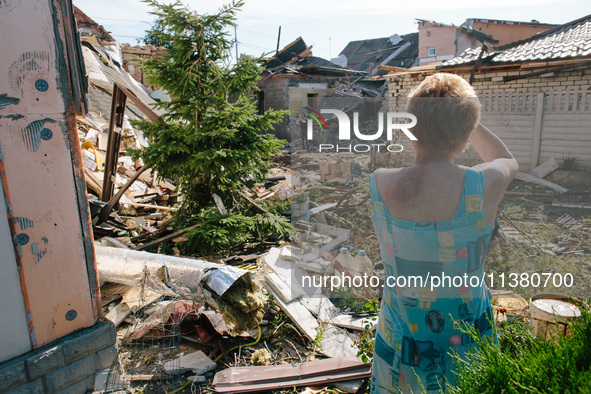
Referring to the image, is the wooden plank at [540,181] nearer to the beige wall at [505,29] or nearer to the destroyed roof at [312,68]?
the destroyed roof at [312,68]

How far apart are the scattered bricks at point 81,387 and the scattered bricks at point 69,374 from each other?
0.03 m

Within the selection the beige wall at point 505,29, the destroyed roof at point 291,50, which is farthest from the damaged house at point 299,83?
the beige wall at point 505,29

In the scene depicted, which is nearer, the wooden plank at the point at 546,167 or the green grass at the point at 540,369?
the green grass at the point at 540,369

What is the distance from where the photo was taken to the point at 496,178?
5.32 feet

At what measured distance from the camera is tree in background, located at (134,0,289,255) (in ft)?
18.7

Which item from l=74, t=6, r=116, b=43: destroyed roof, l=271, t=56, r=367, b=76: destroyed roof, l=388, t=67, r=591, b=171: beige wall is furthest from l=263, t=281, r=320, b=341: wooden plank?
l=74, t=6, r=116, b=43: destroyed roof

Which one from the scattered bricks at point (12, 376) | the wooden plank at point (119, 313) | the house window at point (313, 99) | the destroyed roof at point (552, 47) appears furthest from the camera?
the house window at point (313, 99)

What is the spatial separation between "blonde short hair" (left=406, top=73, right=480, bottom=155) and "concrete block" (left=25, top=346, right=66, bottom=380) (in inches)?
112

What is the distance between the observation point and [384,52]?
31188mm

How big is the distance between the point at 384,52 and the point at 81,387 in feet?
106

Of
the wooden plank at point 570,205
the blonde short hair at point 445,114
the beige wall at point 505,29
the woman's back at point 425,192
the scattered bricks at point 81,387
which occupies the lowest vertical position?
the scattered bricks at point 81,387

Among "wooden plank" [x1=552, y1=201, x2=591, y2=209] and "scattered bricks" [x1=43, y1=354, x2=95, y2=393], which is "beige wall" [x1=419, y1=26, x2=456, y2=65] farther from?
"scattered bricks" [x1=43, y1=354, x2=95, y2=393]

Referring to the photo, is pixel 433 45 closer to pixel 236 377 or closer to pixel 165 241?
pixel 165 241

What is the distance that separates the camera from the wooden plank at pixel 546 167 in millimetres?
6590
